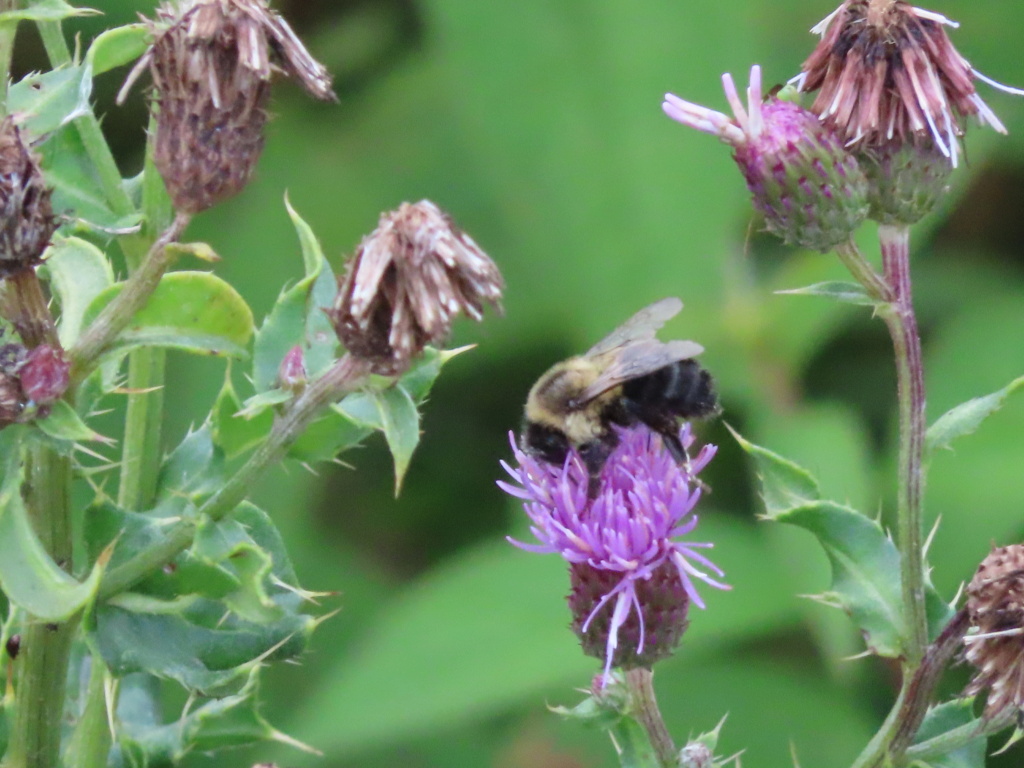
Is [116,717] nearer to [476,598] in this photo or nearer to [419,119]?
[476,598]

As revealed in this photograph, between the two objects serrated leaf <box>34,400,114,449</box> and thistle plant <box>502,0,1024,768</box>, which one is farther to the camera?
thistle plant <box>502,0,1024,768</box>

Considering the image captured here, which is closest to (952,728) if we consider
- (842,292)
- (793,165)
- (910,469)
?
(910,469)

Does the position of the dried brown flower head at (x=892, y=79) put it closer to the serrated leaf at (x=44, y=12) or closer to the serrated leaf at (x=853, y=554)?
the serrated leaf at (x=853, y=554)

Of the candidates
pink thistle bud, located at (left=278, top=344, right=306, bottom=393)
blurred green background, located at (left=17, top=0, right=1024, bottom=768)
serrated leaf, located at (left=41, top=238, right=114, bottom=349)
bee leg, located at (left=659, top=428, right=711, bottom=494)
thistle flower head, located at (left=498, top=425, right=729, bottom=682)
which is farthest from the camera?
blurred green background, located at (left=17, top=0, right=1024, bottom=768)

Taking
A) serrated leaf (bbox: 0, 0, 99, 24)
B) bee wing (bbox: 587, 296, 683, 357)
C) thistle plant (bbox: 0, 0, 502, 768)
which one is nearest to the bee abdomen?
bee wing (bbox: 587, 296, 683, 357)

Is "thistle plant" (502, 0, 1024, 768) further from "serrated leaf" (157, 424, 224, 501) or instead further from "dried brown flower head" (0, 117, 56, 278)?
"dried brown flower head" (0, 117, 56, 278)

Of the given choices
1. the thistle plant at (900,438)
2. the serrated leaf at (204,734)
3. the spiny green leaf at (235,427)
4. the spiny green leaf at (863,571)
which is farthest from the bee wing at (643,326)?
the serrated leaf at (204,734)
